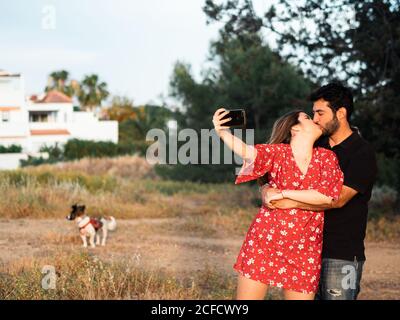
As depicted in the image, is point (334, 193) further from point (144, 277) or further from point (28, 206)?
point (28, 206)

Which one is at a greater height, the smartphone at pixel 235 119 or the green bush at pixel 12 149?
the smartphone at pixel 235 119

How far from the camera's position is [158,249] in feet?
35.8

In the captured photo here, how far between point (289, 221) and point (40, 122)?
53600mm

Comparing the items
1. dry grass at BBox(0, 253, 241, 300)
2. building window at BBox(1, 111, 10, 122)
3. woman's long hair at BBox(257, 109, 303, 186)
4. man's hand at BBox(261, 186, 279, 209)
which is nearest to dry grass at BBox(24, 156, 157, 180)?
building window at BBox(1, 111, 10, 122)

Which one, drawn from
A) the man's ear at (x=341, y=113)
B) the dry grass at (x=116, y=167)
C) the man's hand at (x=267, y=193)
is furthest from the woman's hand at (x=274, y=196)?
the dry grass at (x=116, y=167)

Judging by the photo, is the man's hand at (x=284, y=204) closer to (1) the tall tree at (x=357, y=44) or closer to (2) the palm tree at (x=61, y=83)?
(1) the tall tree at (x=357, y=44)

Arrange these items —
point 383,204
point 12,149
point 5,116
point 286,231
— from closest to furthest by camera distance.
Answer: point 286,231 → point 383,204 → point 12,149 → point 5,116

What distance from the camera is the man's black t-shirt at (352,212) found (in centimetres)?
427

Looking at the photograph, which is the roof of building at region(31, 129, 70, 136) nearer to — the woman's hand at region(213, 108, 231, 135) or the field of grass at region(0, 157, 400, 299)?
the field of grass at region(0, 157, 400, 299)

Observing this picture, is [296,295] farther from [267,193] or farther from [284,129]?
[284,129]

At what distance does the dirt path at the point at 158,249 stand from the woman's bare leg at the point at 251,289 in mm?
4087

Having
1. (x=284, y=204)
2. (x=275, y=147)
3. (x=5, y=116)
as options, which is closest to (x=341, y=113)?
(x=275, y=147)
